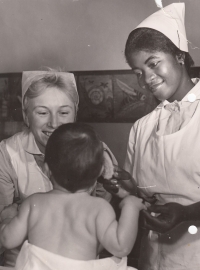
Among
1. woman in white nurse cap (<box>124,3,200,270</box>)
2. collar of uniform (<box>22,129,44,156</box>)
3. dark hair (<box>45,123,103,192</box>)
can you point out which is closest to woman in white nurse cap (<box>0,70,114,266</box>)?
collar of uniform (<box>22,129,44,156</box>)

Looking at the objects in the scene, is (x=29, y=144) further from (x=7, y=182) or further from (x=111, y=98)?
(x=111, y=98)

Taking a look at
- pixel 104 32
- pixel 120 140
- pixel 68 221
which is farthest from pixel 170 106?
pixel 68 221

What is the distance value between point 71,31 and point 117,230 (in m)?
0.56

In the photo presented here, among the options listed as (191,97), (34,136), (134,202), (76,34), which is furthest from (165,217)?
(76,34)

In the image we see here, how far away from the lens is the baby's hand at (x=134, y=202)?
81 centimetres

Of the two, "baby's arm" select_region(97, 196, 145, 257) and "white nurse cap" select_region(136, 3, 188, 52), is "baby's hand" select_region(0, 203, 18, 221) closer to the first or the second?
"baby's arm" select_region(97, 196, 145, 257)

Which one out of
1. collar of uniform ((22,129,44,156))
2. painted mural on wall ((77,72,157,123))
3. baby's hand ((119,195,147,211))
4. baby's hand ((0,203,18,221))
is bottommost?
baby's hand ((0,203,18,221))

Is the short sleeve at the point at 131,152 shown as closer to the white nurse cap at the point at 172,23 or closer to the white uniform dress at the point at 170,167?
the white uniform dress at the point at 170,167

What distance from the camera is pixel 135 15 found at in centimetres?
88

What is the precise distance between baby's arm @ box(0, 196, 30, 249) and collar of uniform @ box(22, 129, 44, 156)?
17 cm

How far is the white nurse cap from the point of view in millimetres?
822

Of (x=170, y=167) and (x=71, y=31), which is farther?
(x=71, y=31)

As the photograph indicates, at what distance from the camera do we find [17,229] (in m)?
0.82

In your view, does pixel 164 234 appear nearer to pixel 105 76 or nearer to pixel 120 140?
pixel 120 140
